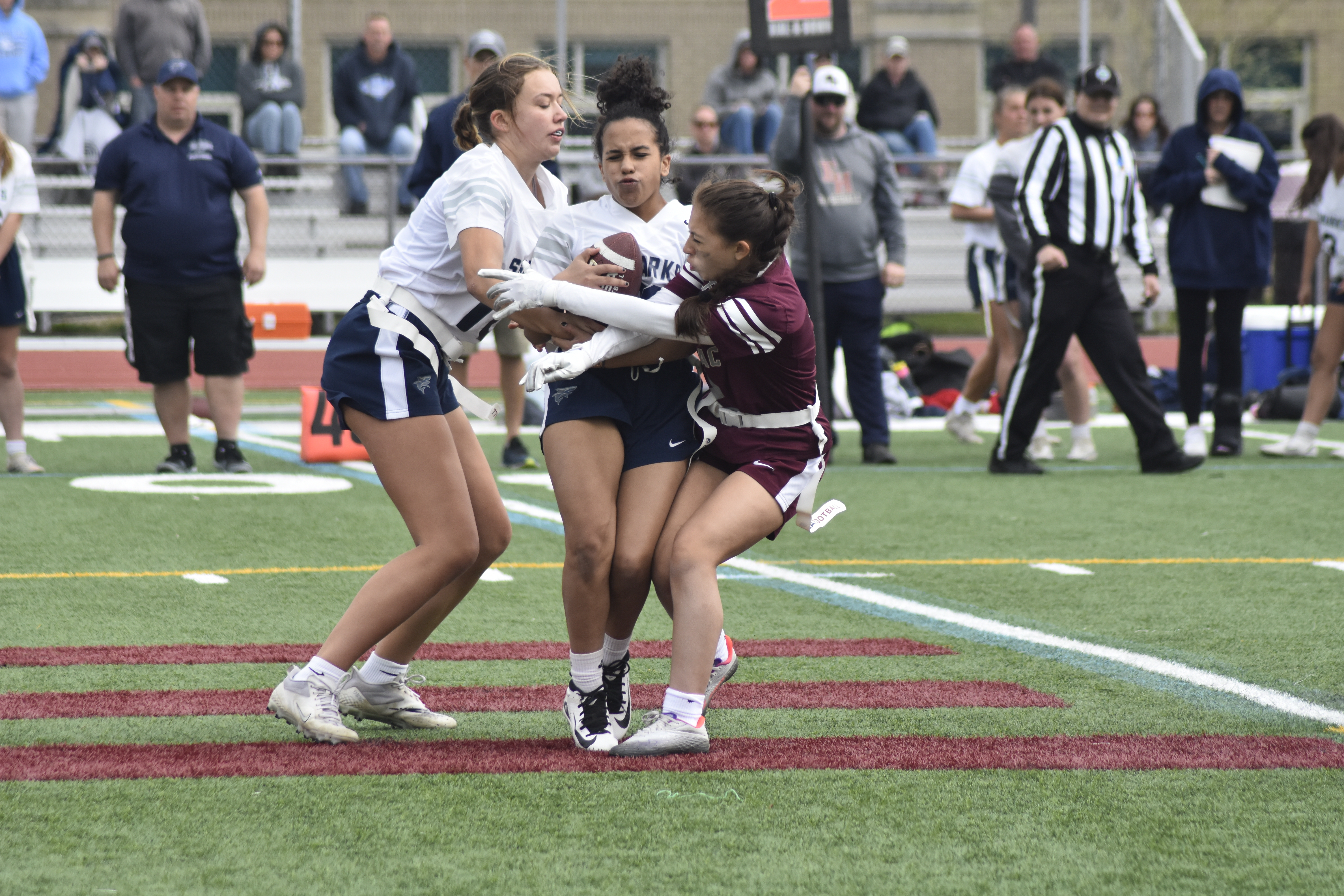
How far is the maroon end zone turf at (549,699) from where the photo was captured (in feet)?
13.6

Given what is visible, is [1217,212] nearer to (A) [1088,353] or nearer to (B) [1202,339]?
(B) [1202,339]

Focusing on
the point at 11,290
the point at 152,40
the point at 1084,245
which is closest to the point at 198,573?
the point at 11,290

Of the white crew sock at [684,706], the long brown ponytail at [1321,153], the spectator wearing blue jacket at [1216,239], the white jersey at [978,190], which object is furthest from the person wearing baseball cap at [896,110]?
the white crew sock at [684,706]

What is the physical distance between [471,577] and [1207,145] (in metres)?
7.30

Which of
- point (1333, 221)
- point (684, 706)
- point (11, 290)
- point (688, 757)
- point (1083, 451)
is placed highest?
point (1333, 221)

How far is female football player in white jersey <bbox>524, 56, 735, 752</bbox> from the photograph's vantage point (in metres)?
3.89

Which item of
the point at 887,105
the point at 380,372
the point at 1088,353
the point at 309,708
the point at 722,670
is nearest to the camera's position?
the point at 309,708

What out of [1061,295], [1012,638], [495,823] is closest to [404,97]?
[1061,295]

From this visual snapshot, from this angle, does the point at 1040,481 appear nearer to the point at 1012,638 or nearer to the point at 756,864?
the point at 1012,638

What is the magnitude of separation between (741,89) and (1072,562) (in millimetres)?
12373

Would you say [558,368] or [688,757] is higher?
[558,368]

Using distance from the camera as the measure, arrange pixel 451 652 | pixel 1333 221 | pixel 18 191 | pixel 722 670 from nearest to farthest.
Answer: pixel 722 670
pixel 451 652
pixel 18 191
pixel 1333 221

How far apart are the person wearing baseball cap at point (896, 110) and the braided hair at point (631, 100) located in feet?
48.0

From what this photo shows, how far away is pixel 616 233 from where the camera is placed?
4.02m
